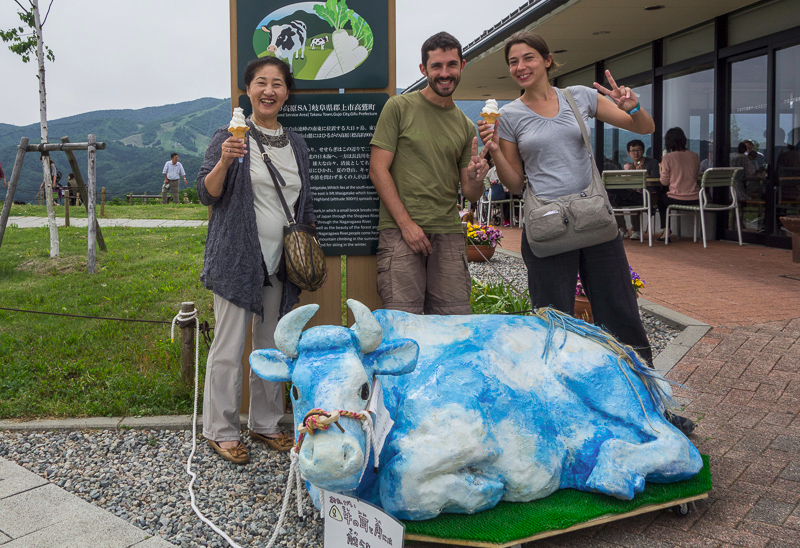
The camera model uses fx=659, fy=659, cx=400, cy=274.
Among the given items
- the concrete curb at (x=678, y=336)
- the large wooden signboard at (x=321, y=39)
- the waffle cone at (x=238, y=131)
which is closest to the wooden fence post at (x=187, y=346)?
the large wooden signboard at (x=321, y=39)

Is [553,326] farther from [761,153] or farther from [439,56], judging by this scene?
[761,153]

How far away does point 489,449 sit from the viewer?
2682 mm

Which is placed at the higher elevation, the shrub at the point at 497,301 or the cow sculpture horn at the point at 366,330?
the cow sculpture horn at the point at 366,330

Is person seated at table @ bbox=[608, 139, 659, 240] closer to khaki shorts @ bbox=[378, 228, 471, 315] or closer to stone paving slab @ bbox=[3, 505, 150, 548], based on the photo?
khaki shorts @ bbox=[378, 228, 471, 315]

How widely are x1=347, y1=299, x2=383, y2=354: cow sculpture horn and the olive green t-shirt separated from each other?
55.9 inches

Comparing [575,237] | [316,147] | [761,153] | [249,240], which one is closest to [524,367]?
[575,237]

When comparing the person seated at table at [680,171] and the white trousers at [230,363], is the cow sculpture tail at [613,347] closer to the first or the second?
the white trousers at [230,363]

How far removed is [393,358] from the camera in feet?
8.26

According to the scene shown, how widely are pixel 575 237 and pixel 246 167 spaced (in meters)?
1.79

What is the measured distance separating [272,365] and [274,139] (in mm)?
1619

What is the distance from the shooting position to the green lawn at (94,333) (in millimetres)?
4664

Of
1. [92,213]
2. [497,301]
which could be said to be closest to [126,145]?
[92,213]

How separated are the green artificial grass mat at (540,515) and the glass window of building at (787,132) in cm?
836

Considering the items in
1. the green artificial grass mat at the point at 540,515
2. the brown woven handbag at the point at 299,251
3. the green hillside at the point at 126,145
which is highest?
the green hillside at the point at 126,145
